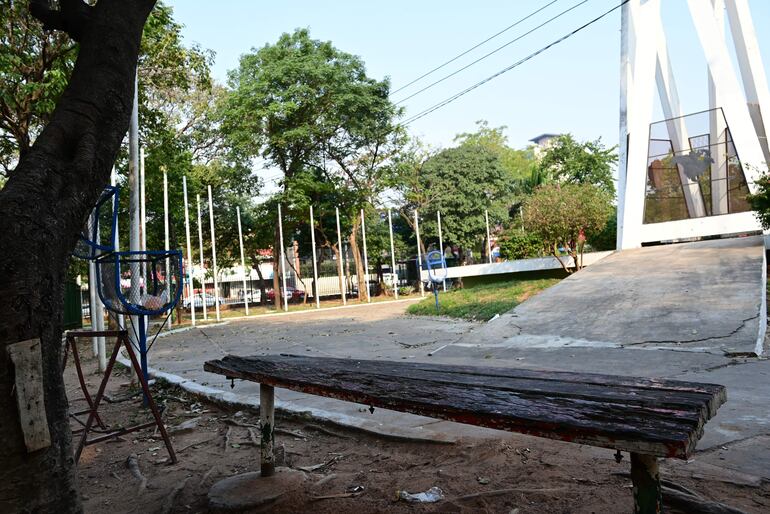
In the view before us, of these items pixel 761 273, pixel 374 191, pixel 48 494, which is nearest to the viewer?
pixel 48 494

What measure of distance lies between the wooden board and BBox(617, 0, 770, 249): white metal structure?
48.8 feet

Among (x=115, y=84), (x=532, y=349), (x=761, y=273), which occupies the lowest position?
(x=532, y=349)

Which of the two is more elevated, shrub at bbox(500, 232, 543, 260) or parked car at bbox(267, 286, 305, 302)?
shrub at bbox(500, 232, 543, 260)

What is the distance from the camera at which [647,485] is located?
61.4 inches

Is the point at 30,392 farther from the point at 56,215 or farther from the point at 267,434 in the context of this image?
the point at 267,434

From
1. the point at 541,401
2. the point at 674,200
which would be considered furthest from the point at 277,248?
the point at 541,401

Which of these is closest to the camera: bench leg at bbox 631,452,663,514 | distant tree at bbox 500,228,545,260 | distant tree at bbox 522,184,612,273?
bench leg at bbox 631,452,663,514

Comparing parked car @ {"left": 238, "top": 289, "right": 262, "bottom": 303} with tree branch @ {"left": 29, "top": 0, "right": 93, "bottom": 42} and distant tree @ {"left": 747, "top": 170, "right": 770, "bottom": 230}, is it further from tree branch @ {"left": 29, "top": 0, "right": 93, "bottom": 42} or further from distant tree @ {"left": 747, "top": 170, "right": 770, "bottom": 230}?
tree branch @ {"left": 29, "top": 0, "right": 93, "bottom": 42}

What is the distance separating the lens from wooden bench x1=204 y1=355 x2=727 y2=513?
4.65 feet

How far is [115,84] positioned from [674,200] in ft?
48.8

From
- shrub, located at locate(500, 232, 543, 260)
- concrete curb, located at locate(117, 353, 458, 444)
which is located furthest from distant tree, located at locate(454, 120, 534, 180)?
concrete curb, located at locate(117, 353, 458, 444)

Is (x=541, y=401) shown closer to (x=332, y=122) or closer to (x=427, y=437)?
(x=427, y=437)

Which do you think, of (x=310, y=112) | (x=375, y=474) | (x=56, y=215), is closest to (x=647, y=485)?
(x=375, y=474)

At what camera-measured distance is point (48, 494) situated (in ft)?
6.98
